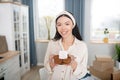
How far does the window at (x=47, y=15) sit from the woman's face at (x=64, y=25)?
3005 mm

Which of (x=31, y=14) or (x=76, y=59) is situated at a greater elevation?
(x=31, y=14)

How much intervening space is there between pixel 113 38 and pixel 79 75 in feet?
10.2

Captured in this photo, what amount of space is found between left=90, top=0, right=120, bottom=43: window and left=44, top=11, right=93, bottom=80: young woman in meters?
2.87

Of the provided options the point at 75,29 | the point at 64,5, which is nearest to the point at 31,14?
the point at 64,5

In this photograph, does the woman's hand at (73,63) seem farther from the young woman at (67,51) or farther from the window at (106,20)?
the window at (106,20)

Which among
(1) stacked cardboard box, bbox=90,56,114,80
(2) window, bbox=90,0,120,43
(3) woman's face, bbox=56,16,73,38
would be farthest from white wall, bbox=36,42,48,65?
(3) woman's face, bbox=56,16,73,38

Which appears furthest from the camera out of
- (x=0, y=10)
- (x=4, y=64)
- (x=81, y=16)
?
(x=81, y=16)

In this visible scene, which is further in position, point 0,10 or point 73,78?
point 0,10

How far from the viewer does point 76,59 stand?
1.69 metres

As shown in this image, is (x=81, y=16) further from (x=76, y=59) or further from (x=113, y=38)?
(x=76, y=59)

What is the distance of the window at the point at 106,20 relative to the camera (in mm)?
4508

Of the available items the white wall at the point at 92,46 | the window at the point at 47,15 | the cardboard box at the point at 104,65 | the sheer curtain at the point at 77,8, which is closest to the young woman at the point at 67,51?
the cardboard box at the point at 104,65

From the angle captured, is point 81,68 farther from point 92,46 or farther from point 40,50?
point 40,50

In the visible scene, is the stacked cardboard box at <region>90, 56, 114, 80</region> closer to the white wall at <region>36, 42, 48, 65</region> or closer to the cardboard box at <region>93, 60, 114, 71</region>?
the cardboard box at <region>93, 60, 114, 71</region>
